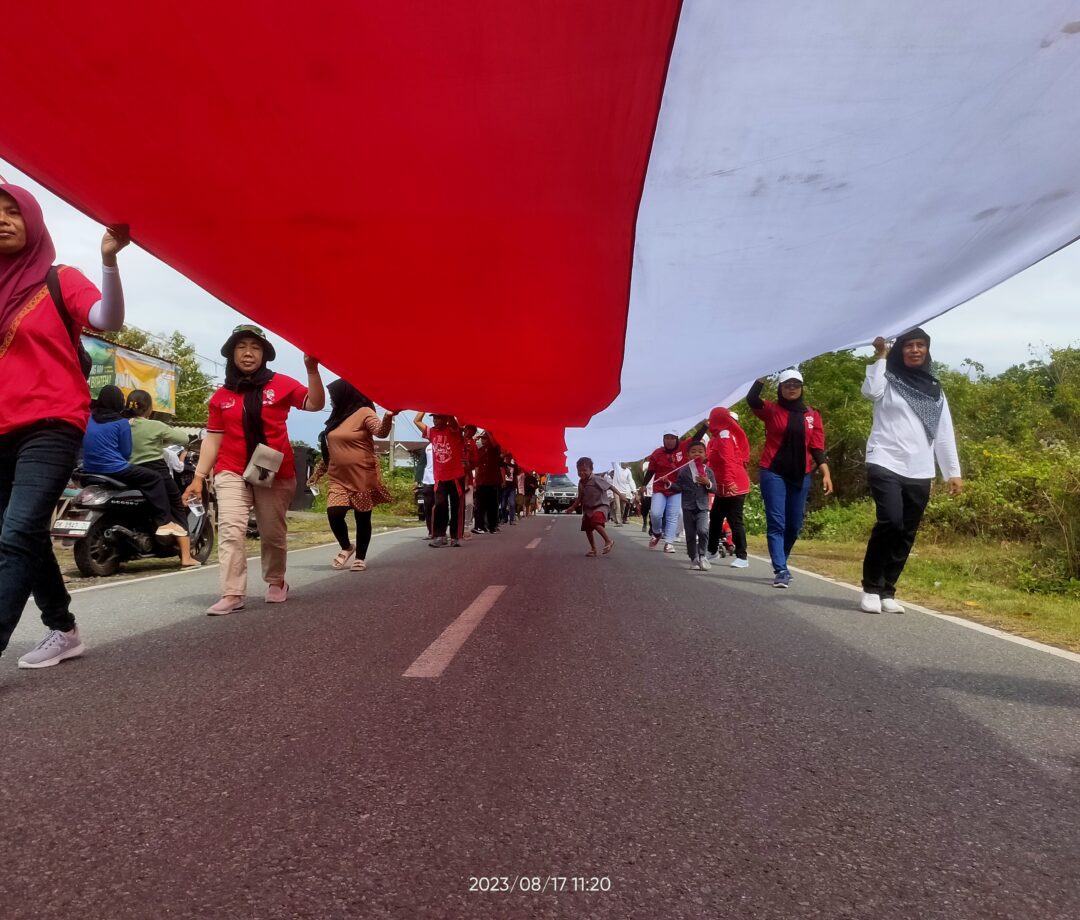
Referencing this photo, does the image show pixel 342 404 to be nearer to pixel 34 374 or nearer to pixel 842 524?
pixel 34 374

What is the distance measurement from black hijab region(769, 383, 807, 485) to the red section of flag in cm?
297

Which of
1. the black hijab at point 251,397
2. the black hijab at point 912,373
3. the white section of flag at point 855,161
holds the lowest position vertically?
the black hijab at point 251,397

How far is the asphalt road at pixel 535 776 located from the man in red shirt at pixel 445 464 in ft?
20.5

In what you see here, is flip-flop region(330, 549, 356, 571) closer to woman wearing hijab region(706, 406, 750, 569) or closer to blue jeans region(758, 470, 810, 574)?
woman wearing hijab region(706, 406, 750, 569)

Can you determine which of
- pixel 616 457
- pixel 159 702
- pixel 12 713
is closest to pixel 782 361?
pixel 159 702

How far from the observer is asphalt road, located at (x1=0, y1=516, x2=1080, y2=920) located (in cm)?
184


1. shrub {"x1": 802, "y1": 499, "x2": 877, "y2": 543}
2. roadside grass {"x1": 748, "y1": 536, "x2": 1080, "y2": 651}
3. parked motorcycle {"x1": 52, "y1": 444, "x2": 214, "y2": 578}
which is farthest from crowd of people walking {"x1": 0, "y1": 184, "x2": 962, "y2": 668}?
shrub {"x1": 802, "y1": 499, "x2": 877, "y2": 543}

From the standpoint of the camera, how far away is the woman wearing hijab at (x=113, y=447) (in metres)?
7.66

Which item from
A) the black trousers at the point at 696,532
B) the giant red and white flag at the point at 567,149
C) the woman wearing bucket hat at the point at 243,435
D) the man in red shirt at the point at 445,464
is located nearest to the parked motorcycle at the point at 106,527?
the woman wearing bucket hat at the point at 243,435

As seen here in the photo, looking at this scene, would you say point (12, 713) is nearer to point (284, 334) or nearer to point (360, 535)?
point (284, 334)

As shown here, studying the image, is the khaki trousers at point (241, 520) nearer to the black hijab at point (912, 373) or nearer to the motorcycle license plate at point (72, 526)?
the motorcycle license plate at point (72, 526)

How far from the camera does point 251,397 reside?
17.7 feet

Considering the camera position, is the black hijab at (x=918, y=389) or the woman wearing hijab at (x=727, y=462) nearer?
the black hijab at (x=918, y=389)

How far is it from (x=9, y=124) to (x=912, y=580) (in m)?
9.14
